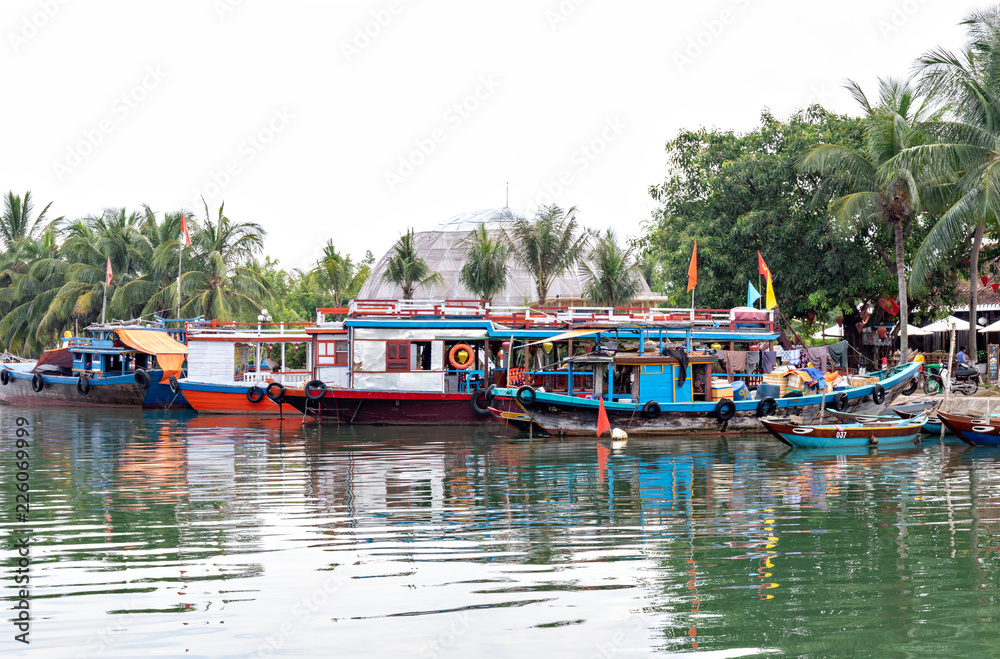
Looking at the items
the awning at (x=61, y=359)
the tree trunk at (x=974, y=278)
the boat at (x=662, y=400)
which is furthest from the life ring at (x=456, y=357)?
the awning at (x=61, y=359)

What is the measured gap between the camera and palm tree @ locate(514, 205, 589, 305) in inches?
1560

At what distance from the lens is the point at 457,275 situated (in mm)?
54250

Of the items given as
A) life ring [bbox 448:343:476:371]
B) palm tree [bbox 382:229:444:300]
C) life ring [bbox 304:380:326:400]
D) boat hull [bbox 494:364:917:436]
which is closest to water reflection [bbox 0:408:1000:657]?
boat hull [bbox 494:364:917:436]

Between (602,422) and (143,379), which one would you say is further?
(143,379)

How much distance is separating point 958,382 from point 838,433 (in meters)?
8.40

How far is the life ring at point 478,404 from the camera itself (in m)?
27.4

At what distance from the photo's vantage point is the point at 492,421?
92.7 ft

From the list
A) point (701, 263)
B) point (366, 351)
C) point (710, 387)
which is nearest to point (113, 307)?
point (366, 351)

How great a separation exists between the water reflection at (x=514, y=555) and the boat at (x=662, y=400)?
13.5ft

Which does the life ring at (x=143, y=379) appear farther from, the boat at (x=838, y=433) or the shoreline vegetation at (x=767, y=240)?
the boat at (x=838, y=433)

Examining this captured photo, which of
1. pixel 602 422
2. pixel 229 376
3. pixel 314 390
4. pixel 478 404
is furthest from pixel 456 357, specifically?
pixel 229 376

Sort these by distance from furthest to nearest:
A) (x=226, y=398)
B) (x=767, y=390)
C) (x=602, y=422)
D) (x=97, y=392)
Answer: (x=97, y=392) < (x=226, y=398) < (x=767, y=390) < (x=602, y=422)

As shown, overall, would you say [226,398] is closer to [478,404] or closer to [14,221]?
[478,404]

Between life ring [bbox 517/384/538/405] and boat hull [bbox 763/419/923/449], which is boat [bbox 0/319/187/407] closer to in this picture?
life ring [bbox 517/384/538/405]
